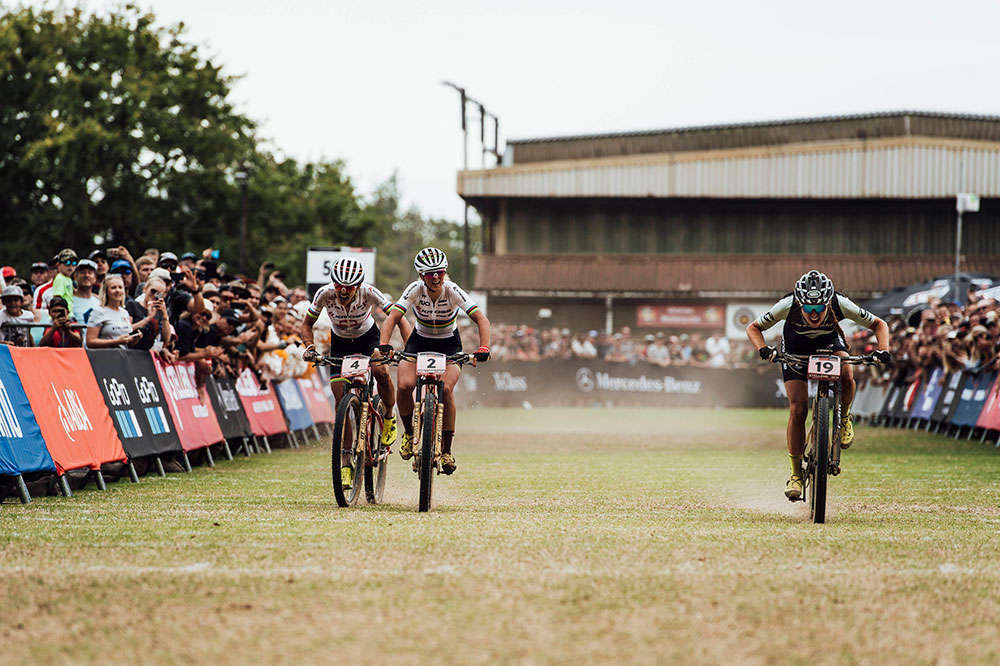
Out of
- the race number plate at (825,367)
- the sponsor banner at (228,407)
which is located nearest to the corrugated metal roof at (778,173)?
the sponsor banner at (228,407)

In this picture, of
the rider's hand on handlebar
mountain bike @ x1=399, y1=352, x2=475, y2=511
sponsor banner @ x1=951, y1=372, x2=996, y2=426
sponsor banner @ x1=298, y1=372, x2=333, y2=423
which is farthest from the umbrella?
mountain bike @ x1=399, y1=352, x2=475, y2=511

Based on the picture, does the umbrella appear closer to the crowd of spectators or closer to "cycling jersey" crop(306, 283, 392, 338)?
the crowd of spectators

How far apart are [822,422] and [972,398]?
14.3m

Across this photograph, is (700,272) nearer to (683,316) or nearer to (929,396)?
(683,316)

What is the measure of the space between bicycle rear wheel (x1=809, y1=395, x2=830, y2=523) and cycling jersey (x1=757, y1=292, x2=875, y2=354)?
798 millimetres

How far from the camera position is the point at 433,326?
39.8 ft

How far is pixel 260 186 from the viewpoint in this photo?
57.1m

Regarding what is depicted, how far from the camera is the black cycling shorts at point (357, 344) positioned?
12.5 meters

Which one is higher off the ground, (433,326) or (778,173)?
(778,173)

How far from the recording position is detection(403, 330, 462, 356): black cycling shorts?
12.2m

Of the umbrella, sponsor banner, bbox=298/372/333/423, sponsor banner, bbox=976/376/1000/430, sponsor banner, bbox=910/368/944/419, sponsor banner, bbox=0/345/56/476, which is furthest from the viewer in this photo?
the umbrella

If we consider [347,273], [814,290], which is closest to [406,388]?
[347,273]

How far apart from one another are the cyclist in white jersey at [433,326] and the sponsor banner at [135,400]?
A: 321 cm

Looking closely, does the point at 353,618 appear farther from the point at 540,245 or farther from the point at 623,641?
the point at 540,245
